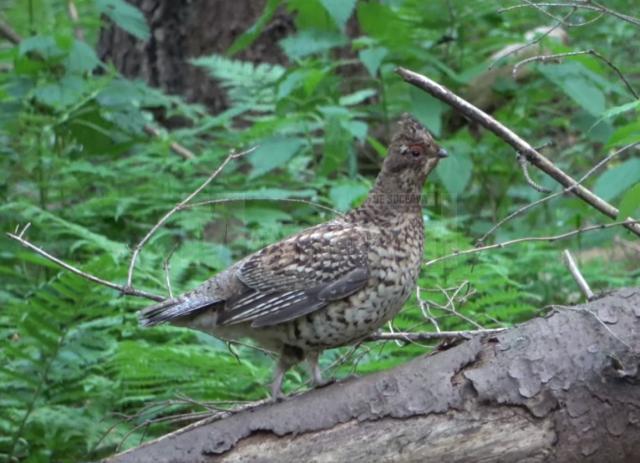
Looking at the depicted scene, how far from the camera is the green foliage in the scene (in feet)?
20.7

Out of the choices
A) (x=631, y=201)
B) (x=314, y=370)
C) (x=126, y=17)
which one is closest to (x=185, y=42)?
(x=126, y=17)

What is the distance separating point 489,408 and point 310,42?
4.35m

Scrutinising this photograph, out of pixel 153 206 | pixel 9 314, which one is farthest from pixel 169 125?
pixel 9 314

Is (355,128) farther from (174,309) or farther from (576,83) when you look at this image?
(174,309)

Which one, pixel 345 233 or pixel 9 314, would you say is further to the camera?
pixel 9 314

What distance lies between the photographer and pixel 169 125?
10820 mm

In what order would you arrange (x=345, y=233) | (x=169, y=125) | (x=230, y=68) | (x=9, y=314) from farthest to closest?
(x=169, y=125)
(x=230, y=68)
(x=9, y=314)
(x=345, y=233)

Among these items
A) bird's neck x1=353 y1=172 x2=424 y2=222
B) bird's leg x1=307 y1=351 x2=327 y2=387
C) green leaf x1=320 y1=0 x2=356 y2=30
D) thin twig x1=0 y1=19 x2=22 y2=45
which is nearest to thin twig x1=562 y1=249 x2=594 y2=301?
bird's neck x1=353 y1=172 x2=424 y2=222

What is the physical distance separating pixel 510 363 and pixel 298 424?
915 mm

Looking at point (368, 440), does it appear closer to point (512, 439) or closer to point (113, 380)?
point (512, 439)

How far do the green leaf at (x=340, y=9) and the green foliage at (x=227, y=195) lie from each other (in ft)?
0.04

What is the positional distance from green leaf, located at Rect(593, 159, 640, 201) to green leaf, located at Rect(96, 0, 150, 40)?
12.0ft

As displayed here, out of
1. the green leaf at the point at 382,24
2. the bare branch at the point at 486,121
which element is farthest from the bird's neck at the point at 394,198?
the green leaf at the point at 382,24

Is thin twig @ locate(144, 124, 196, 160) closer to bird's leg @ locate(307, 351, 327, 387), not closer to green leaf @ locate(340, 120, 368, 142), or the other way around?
green leaf @ locate(340, 120, 368, 142)
